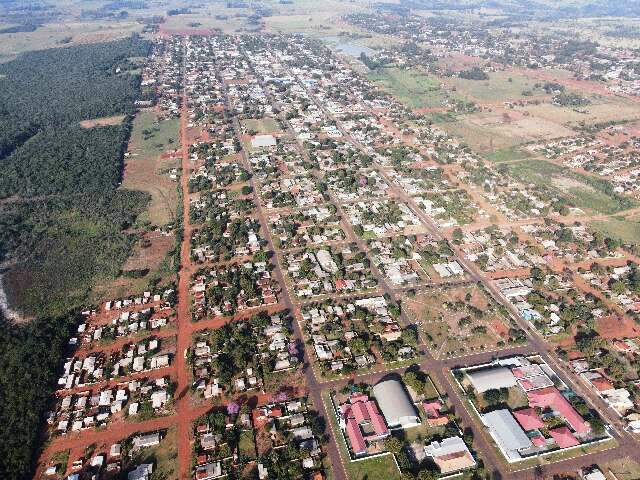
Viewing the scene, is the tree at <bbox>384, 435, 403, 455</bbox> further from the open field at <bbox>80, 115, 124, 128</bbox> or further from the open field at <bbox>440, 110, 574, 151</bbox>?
the open field at <bbox>80, 115, 124, 128</bbox>

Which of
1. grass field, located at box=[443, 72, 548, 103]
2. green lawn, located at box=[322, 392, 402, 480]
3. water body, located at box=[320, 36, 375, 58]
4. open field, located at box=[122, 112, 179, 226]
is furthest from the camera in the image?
water body, located at box=[320, 36, 375, 58]

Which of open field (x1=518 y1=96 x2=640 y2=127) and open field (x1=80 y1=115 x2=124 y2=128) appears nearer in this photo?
open field (x1=80 y1=115 x2=124 y2=128)

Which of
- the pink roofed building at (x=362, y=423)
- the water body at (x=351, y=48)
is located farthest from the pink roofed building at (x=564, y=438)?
the water body at (x=351, y=48)

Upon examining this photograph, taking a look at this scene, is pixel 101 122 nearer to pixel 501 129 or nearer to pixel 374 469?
pixel 501 129

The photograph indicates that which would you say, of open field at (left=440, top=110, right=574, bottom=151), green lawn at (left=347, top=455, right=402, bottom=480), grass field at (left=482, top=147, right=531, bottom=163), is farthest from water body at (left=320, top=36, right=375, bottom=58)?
green lawn at (left=347, top=455, right=402, bottom=480)

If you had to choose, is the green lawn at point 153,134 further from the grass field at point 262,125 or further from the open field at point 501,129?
the open field at point 501,129
